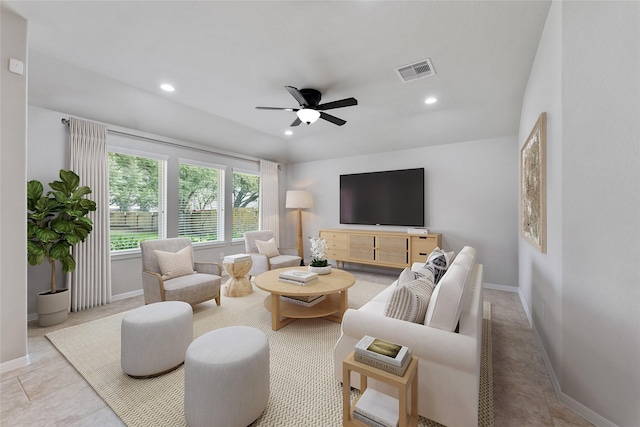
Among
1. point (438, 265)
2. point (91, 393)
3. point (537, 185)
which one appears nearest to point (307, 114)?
point (438, 265)

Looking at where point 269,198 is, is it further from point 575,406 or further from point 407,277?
point 575,406

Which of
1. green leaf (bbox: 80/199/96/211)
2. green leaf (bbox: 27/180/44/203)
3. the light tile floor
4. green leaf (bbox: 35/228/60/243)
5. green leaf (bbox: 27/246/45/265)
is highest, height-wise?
green leaf (bbox: 27/180/44/203)

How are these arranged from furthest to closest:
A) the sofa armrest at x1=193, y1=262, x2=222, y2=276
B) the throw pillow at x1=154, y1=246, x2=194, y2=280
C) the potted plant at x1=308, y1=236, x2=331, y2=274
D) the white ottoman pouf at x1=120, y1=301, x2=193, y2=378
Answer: the sofa armrest at x1=193, y1=262, x2=222, y2=276
the potted plant at x1=308, y1=236, x2=331, y2=274
the throw pillow at x1=154, y1=246, x2=194, y2=280
the white ottoman pouf at x1=120, y1=301, x2=193, y2=378

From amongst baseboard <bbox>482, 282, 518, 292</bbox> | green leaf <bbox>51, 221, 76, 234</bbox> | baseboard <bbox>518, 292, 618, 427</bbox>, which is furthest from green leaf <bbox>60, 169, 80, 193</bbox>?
baseboard <bbox>482, 282, 518, 292</bbox>

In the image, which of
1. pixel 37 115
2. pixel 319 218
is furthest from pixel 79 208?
pixel 319 218

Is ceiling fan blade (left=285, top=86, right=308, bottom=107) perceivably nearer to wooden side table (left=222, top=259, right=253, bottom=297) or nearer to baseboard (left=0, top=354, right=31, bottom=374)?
wooden side table (left=222, top=259, right=253, bottom=297)

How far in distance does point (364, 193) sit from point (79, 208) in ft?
14.8

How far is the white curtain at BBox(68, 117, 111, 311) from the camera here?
10.7 ft

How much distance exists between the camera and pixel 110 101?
Result: 3234mm

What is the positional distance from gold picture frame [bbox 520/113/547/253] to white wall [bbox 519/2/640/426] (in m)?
0.31

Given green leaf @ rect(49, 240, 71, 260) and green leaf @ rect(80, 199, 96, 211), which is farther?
green leaf @ rect(80, 199, 96, 211)

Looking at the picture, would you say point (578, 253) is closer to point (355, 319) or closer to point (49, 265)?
point (355, 319)

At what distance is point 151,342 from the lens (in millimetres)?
1888

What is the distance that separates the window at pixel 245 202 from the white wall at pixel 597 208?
506 centimetres
